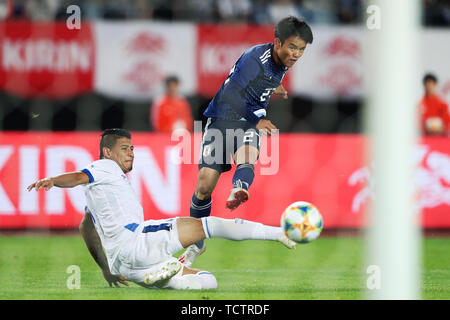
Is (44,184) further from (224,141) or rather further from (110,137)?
(224,141)

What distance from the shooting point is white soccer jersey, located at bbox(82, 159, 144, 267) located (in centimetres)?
473

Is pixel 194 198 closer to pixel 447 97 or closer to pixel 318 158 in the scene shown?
pixel 318 158

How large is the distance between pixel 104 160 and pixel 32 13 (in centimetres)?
593

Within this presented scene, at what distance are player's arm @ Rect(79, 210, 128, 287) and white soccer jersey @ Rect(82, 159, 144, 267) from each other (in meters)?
0.20

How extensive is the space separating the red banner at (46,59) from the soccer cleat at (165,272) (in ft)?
19.7

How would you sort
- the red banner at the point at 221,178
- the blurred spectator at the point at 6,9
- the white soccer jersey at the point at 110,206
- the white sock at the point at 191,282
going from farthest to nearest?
the blurred spectator at the point at 6,9
the red banner at the point at 221,178
the white sock at the point at 191,282
the white soccer jersey at the point at 110,206

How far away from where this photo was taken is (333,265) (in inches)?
255

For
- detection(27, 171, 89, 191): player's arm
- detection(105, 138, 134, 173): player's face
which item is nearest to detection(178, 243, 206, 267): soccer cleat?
detection(105, 138, 134, 173): player's face

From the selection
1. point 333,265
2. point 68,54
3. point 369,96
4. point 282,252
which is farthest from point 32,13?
point 369,96

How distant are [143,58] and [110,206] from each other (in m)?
5.89

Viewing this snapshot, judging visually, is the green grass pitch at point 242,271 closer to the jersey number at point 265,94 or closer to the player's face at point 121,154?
the player's face at point 121,154

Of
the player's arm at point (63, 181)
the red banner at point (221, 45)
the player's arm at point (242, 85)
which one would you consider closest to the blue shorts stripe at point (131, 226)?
the player's arm at point (63, 181)

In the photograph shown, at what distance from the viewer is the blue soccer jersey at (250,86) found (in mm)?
5613

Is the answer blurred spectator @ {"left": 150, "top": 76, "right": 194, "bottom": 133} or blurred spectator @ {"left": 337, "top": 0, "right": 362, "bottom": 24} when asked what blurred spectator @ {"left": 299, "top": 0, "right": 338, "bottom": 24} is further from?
blurred spectator @ {"left": 150, "top": 76, "right": 194, "bottom": 133}
